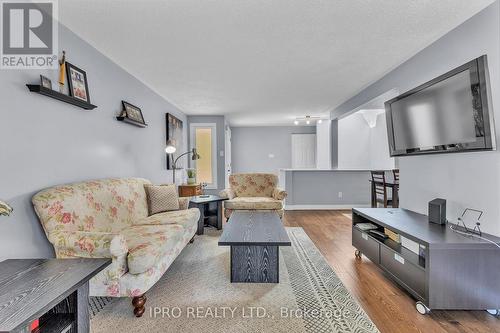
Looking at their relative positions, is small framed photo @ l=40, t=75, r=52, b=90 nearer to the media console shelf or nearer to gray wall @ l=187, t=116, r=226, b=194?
the media console shelf

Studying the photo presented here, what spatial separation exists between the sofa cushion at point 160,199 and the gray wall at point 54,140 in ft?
1.34

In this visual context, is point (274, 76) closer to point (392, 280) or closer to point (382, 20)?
point (382, 20)

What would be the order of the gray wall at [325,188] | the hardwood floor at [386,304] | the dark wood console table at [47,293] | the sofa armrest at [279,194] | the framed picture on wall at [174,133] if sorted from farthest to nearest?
the gray wall at [325,188] → the framed picture on wall at [174,133] → the sofa armrest at [279,194] → the hardwood floor at [386,304] → the dark wood console table at [47,293]

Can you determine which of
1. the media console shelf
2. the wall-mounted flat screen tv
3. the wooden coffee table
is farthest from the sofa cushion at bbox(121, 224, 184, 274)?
the wall-mounted flat screen tv

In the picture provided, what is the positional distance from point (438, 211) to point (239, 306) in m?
1.87

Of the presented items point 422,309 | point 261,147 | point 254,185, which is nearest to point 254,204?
point 254,185

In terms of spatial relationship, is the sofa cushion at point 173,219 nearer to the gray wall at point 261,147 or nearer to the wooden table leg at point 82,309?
the wooden table leg at point 82,309

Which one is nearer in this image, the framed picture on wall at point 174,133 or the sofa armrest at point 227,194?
the sofa armrest at point 227,194

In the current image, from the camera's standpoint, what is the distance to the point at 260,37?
7.55 feet

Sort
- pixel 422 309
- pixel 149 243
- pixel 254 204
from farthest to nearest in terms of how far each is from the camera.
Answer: pixel 254 204
pixel 149 243
pixel 422 309

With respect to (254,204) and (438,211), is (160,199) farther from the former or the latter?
(438,211)

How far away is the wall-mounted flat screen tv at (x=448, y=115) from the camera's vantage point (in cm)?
176

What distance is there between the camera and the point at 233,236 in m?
2.19

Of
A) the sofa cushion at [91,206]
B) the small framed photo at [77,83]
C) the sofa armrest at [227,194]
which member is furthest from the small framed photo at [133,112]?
the sofa armrest at [227,194]
